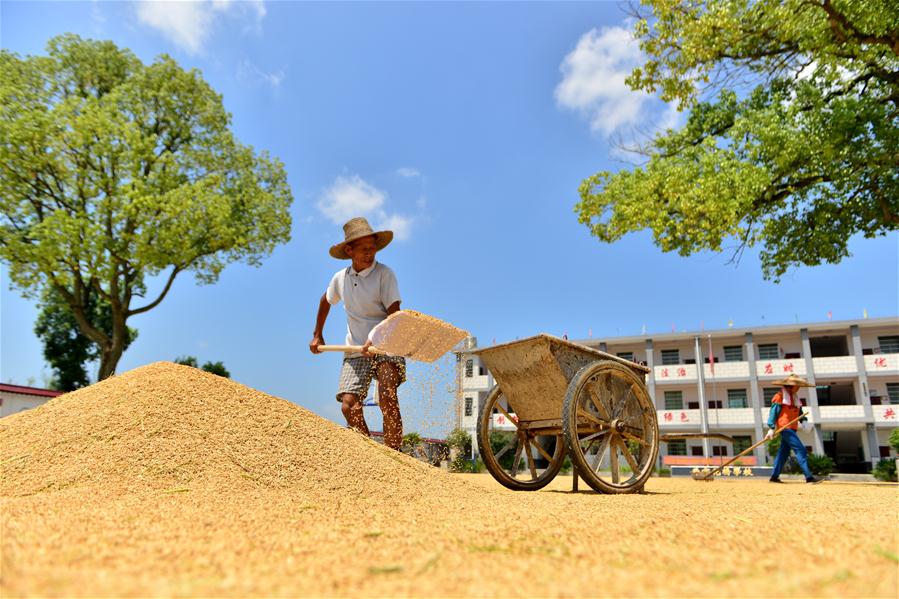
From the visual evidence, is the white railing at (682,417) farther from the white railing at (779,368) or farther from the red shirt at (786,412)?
the red shirt at (786,412)

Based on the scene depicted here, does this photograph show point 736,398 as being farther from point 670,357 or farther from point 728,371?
point 670,357

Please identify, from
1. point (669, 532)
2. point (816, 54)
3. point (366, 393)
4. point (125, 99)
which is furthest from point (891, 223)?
point (125, 99)

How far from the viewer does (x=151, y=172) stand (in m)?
14.3

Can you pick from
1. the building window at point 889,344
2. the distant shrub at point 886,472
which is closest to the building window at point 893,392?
the building window at point 889,344

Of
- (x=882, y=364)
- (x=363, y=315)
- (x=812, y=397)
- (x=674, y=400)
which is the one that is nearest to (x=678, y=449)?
(x=674, y=400)

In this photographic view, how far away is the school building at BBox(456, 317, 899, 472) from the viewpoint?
26.8m

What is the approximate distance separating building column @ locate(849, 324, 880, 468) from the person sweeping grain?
29762mm

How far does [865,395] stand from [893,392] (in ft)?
6.01

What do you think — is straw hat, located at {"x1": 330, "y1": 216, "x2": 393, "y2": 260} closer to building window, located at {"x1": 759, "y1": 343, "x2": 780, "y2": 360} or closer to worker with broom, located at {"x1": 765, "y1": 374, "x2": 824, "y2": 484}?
worker with broom, located at {"x1": 765, "y1": 374, "x2": 824, "y2": 484}

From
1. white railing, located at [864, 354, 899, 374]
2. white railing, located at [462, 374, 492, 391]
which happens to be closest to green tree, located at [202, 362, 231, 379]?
white railing, located at [462, 374, 492, 391]

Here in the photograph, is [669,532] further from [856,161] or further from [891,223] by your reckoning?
[891,223]

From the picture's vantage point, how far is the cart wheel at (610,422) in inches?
161

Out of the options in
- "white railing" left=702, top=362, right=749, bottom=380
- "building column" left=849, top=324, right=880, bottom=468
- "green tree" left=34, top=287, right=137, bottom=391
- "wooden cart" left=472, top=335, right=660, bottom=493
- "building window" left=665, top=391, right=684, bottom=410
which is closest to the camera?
"wooden cart" left=472, top=335, right=660, bottom=493

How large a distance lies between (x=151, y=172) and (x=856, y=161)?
15114 mm
